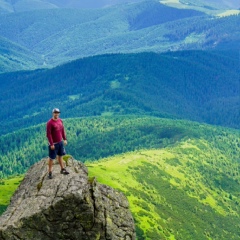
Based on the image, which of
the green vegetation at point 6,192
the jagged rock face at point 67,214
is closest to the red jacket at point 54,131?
the jagged rock face at point 67,214

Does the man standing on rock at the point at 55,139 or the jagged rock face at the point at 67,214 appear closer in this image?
the jagged rock face at the point at 67,214

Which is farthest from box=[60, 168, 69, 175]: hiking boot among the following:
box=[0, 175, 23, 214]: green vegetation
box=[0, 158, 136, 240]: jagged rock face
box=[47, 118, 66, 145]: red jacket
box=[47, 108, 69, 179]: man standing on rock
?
box=[0, 175, 23, 214]: green vegetation

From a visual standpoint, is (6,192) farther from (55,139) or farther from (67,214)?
(67,214)

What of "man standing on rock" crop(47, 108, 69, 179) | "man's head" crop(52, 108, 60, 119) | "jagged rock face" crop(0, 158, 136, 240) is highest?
"man's head" crop(52, 108, 60, 119)

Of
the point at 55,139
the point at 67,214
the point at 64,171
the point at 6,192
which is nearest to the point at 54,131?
the point at 55,139

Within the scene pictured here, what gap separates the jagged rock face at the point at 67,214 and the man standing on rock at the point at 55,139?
2898 millimetres

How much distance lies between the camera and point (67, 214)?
197 feet

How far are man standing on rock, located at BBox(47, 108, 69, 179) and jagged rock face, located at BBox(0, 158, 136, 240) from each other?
290 centimetres

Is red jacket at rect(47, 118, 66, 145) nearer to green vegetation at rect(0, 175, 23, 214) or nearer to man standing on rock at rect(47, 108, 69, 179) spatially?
man standing on rock at rect(47, 108, 69, 179)

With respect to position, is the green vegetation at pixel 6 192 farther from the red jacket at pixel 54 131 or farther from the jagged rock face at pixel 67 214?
the jagged rock face at pixel 67 214

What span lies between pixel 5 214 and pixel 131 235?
1518 centimetres

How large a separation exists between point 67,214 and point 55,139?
1146 cm

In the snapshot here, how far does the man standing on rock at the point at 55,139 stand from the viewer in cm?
6631

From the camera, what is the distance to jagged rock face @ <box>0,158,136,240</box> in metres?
59.4
